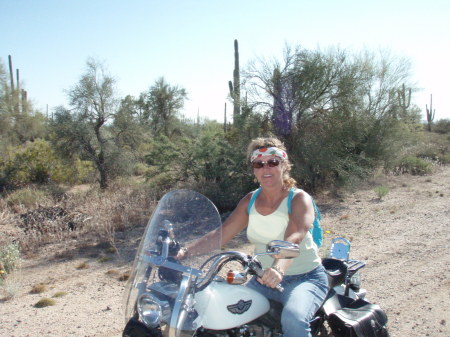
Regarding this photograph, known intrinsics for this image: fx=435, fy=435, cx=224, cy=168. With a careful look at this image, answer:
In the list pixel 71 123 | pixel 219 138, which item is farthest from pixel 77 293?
pixel 71 123

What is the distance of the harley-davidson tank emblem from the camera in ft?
8.14

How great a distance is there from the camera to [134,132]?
50.2 ft

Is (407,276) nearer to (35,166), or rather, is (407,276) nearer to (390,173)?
(390,173)

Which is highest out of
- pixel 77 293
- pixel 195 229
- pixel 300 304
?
pixel 195 229

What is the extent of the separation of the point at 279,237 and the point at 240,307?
26.6 inches

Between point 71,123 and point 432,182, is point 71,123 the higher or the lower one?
the higher one

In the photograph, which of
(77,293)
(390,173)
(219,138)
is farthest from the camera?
(390,173)

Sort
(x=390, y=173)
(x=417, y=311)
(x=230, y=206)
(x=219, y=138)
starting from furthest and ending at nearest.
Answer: (x=390, y=173), (x=219, y=138), (x=230, y=206), (x=417, y=311)

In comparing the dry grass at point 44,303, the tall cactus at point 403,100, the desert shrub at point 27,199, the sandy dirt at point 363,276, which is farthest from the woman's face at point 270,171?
the tall cactus at point 403,100

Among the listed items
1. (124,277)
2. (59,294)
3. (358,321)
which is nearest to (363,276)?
(358,321)

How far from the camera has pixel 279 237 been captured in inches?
120

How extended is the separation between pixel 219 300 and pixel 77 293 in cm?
390

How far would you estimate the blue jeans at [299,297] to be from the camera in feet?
8.61

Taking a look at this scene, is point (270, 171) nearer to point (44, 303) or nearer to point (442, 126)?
point (44, 303)
